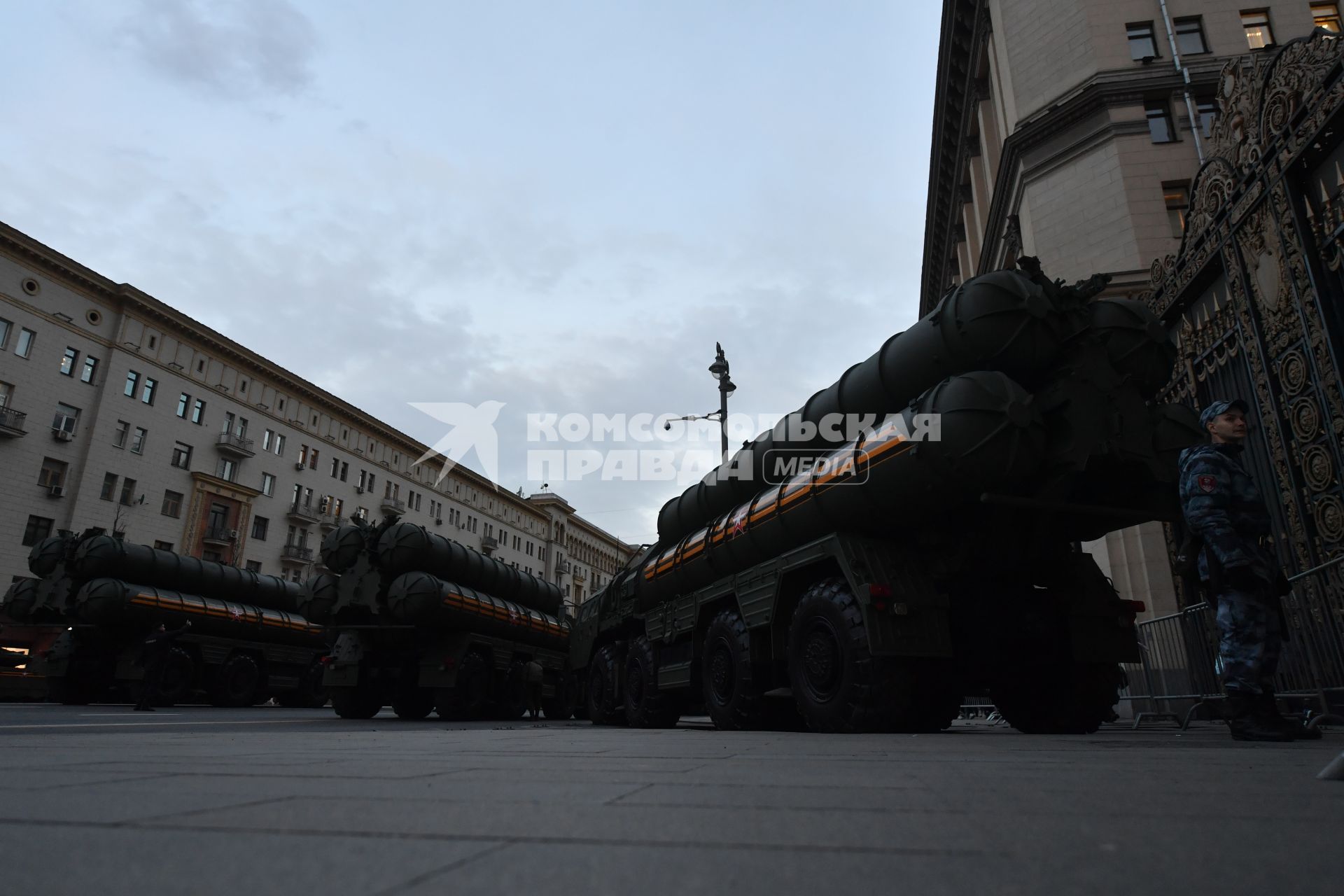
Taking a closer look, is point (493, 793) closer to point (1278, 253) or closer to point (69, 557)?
point (1278, 253)

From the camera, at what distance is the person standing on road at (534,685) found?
18031 millimetres

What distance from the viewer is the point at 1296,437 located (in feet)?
23.7

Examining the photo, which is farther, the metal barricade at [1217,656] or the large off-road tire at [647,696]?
the large off-road tire at [647,696]

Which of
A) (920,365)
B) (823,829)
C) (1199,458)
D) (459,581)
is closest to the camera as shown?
(823,829)

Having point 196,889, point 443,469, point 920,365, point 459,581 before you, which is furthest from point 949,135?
point 443,469

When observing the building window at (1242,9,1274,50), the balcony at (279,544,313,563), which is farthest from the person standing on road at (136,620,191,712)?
the balcony at (279,544,313,563)

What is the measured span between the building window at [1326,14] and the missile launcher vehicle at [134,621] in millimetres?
29606

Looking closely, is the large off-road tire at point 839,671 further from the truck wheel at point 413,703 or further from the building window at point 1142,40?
the building window at point 1142,40

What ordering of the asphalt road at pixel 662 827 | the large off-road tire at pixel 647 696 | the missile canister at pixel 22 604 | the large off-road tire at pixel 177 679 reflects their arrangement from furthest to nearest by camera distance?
the missile canister at pixel 22 604
the large off-road tire at pixel 177 679
the large off-road tire at pixel 647 696
the asphalt road at pixel 662 827

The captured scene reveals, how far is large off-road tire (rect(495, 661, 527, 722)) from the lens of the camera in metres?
17.5

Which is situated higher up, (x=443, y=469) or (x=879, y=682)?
(x=443, y=469)

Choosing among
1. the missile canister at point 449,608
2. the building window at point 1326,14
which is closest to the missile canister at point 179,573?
the missile canister at point 449,608

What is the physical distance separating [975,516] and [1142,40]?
19597 mm

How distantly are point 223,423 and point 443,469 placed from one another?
20987 mm
